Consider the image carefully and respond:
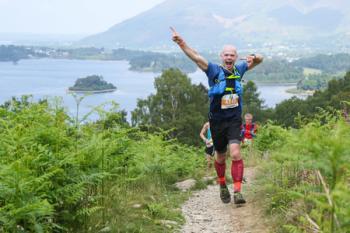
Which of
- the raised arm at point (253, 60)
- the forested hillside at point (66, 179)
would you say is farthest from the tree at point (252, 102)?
the forested hillside at point (66, 179)

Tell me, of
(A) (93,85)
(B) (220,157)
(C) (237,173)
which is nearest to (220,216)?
(C) (237,173)

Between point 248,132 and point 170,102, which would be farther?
point 170,102

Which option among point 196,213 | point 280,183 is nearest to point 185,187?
point 196,213

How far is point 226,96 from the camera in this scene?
253 inches

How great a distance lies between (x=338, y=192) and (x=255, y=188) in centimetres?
466

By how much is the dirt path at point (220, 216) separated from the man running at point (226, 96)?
269 mm

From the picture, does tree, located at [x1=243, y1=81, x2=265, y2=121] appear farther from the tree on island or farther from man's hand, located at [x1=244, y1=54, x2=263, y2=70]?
the tree on island

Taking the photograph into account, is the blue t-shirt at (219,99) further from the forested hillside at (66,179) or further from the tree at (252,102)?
the tree at (252,102)

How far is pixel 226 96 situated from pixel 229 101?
0.26 ft

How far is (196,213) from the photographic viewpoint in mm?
6793

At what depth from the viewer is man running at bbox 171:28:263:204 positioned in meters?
6.36

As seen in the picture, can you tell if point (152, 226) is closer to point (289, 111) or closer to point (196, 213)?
point (196, 213)

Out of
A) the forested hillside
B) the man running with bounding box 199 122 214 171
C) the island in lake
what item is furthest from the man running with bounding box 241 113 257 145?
the island in lake

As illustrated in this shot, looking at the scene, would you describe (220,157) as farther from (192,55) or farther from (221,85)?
(192,55)
